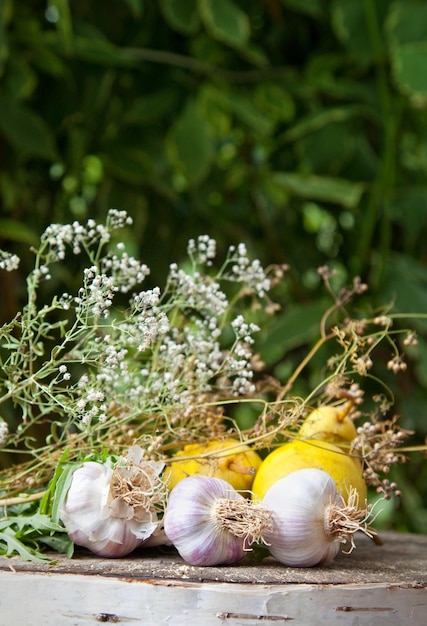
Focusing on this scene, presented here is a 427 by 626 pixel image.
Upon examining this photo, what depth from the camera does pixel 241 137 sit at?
1.33 m

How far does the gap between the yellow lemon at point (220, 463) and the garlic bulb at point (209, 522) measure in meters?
0.04

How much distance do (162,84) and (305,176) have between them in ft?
0.79

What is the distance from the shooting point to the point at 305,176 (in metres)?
1.18

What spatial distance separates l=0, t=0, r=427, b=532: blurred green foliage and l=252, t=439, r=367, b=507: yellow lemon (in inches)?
20.4

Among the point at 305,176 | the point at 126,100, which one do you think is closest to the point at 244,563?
the point at 305,176

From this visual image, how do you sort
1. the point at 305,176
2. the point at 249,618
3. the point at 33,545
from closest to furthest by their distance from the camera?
the point at 249,618
the point at 33,545
the point at 305,176

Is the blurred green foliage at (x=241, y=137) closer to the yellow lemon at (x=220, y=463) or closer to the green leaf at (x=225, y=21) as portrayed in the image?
the green leaf at (x=225, y=21)

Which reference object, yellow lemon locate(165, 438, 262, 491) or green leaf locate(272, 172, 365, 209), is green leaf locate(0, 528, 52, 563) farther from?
green leaf locate(272, 172, 365, 209)

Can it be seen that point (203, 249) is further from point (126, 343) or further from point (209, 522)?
point (209, 522)

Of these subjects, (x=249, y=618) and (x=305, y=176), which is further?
(x=305, y=176)

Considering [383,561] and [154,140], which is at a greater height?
[154,140]

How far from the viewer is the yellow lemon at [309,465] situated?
546 millimetres

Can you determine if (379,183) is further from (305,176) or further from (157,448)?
(157,448)

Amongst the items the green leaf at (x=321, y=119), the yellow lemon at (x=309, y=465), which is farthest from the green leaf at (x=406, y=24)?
the yellow lemon at (x=309, y=465)
